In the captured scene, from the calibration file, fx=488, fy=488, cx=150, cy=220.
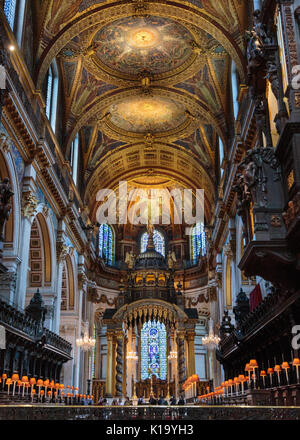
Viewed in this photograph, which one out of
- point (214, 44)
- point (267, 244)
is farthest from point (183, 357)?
point (267, 244)

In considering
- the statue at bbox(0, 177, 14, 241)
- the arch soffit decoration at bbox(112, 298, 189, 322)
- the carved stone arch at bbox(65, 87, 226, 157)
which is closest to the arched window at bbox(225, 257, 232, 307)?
the arch soffit decoration at bbox(112, 298, 189, 322)

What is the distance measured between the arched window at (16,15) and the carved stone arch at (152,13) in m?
2.06

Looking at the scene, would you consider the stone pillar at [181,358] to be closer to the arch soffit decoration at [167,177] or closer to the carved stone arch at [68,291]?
the carved stone arch at [68,291]

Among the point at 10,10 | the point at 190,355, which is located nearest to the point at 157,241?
the point at 190,355

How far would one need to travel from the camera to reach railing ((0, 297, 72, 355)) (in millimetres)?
13695

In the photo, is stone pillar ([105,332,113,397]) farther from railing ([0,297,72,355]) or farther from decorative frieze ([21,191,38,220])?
decorative frieze ([21,191,38,220])

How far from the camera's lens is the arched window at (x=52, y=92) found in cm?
2238

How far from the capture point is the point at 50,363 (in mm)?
20562

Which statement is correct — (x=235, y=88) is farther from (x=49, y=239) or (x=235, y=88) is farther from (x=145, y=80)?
(x=49, y=239)

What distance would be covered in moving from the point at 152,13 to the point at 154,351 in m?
23.0

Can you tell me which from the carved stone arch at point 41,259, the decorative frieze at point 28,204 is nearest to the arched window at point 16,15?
the decorative frieze at point 28,204

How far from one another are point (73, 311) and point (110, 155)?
10114mm

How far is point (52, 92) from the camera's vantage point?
22953 millimetres
